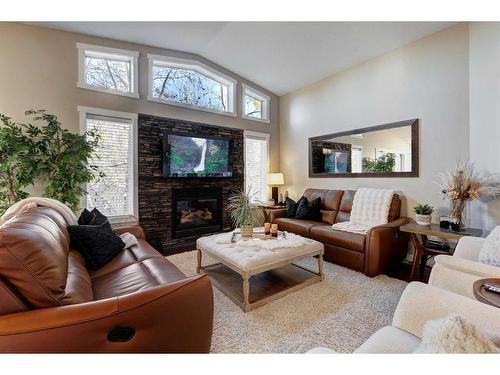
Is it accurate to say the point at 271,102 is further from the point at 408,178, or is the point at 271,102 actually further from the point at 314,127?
the point at 408,178

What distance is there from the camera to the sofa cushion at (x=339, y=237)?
2843mm

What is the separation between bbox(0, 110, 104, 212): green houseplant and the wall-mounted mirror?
3.71 metres

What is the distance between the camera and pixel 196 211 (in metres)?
4.16

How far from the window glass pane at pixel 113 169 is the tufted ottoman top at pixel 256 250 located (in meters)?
1.62

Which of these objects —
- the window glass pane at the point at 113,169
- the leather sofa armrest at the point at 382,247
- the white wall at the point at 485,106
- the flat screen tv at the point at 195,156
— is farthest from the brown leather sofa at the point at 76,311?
the white wall at the point at 485,106

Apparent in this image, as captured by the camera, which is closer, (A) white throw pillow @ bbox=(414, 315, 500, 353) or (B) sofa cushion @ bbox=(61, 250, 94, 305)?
(A) white throw pillow @ bbox=(414, 315, 500, 353)

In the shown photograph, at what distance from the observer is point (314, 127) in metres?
4.62

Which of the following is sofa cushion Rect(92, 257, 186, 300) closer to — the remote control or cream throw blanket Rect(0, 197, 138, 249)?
cream throw blanket Rect(0, 197, 138, 249)

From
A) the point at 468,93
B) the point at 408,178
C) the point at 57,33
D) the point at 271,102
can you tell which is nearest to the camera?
the point at 468,93

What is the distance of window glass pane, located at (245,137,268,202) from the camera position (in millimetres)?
4934

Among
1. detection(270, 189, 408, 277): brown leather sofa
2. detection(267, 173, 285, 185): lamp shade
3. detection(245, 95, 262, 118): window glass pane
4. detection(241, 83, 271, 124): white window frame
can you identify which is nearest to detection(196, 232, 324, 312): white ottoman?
detection(270, 189, 408, 277): brown leather sofa

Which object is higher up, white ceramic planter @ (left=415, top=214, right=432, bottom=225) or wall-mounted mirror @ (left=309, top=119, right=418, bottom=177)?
wall-mounted mirror @ (left=309, top=119, right=418, bottom=177)
